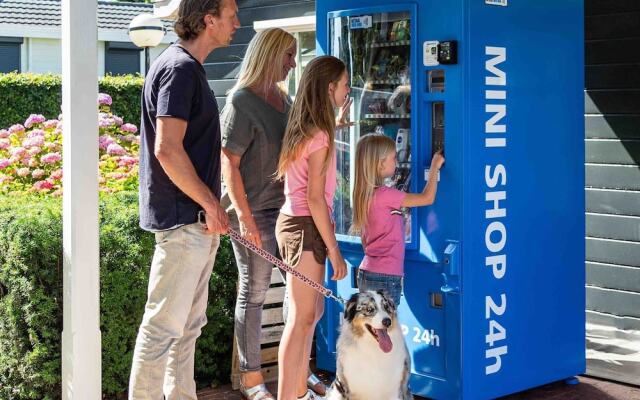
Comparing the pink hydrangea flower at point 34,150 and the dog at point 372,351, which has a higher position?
the pink hydrangea flower at point 34,150

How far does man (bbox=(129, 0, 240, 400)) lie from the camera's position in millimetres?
3875

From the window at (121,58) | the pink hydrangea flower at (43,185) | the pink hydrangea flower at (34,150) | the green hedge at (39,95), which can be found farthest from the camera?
the window at (121,58)

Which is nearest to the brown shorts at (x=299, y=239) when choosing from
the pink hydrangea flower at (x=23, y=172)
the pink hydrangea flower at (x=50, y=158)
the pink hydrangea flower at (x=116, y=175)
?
the pink hydrangea flower at (x=116, y=175)

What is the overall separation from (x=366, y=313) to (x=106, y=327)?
149 centimetres

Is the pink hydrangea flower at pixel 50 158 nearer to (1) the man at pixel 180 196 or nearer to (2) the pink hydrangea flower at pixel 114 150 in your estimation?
(2) the pink hydrangea flower at pixel 114 150

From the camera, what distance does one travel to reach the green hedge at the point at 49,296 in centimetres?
483

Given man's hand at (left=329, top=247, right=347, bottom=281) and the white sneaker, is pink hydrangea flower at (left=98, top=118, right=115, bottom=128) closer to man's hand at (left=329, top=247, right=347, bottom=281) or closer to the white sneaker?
the white sneaker

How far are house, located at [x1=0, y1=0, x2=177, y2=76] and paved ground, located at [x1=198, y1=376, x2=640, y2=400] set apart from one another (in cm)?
2214

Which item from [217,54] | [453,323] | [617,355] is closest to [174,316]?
[453,323]

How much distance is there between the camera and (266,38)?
4.66 metres

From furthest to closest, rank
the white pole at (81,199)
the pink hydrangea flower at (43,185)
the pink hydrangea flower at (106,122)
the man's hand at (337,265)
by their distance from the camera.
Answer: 1. the pink hydrangea flower at (106,122)
2. the pink hydrangea flower at (43,185)
3. the man's hand at (337,265)
4. the white pole at (81,199)

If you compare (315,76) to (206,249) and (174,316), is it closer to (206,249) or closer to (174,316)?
(206,249)

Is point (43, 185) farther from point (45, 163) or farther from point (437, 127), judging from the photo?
point (437, 127)

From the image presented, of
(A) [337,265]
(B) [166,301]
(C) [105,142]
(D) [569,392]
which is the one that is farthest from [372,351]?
(C) [105,142]
